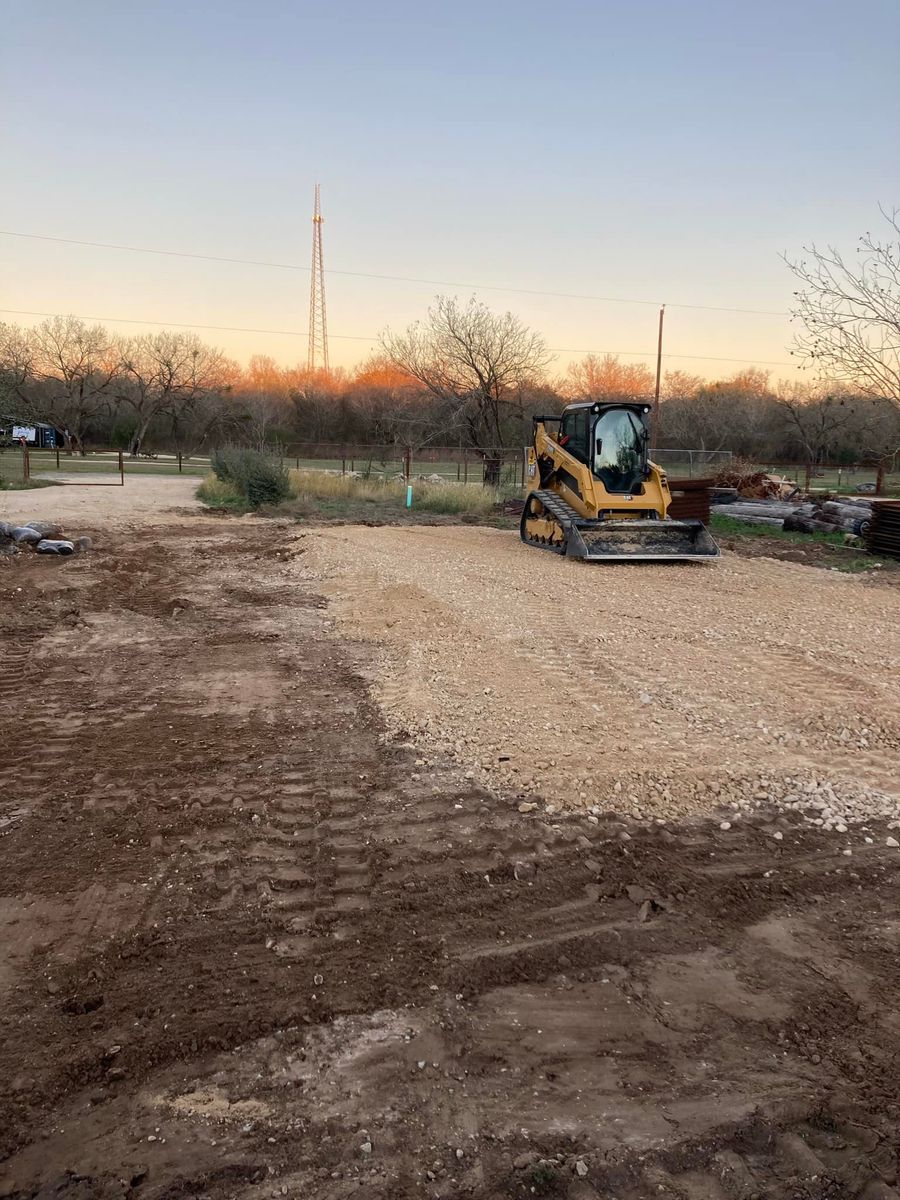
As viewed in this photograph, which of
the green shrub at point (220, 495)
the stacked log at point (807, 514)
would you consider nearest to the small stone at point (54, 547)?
the green shrub at point (220, 495)

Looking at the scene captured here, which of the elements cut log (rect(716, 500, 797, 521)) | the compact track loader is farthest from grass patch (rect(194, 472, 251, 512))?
cut log (rect(716, 500, 797, 521))

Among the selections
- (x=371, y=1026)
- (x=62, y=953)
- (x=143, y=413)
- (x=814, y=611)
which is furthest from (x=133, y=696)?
(x=143, y=413)

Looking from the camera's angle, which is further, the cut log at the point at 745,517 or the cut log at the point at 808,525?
the cut log at the point at 745,517

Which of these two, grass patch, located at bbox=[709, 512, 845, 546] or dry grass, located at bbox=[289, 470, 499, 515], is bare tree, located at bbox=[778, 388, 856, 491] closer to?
grass patch, located at bbox=[709, 512, 845, 546]

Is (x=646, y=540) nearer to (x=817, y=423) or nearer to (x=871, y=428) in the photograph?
(x=871, y=428)

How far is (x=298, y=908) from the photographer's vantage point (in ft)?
11.7

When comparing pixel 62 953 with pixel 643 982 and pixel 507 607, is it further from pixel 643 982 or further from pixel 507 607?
pixel 507 607

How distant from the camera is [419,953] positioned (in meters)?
3.27

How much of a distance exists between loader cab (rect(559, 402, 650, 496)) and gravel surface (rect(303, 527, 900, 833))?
3.06 meters

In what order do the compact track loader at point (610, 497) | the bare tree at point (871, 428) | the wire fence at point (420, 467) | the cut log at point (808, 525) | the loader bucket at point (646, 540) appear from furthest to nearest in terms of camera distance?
the bare tree at point (871, 428)
the wire fence at point (420, 467)
the cut log at point (808, 525)
the compact track loader at point (610, 497)
the loader bucket at point (646, 540)

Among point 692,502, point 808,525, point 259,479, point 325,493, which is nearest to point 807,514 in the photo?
point 808,525

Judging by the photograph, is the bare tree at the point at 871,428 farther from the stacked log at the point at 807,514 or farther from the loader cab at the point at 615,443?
the loader cab at the point at 615,443

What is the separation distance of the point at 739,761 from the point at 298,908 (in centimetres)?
300

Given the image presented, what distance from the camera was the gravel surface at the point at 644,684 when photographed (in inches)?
193
